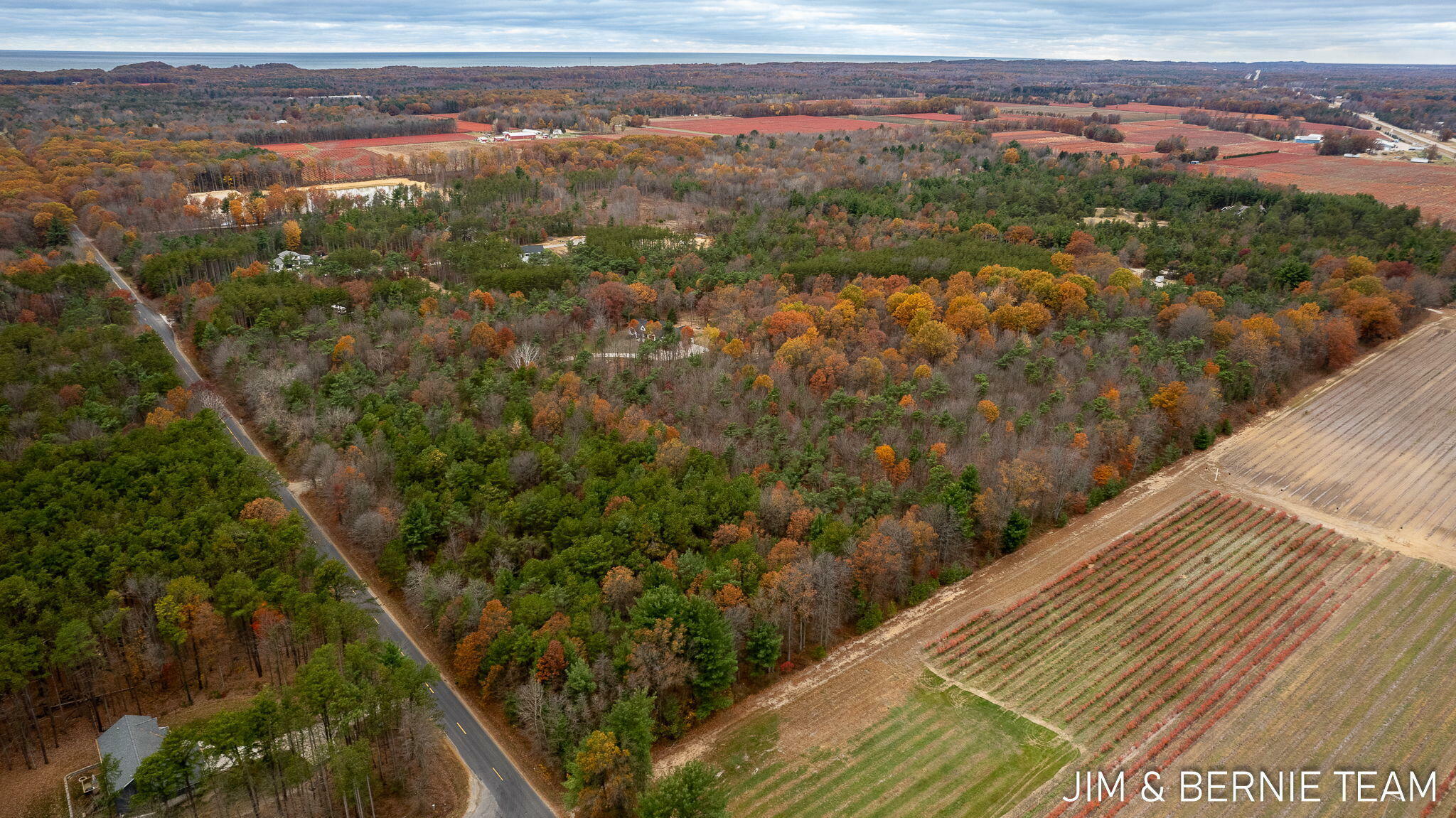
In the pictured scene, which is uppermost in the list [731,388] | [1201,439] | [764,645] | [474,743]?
[731,388]

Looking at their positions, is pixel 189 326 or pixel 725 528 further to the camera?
pixel 189 326

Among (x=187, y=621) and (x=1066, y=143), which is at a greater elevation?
(x=1066, y=143)

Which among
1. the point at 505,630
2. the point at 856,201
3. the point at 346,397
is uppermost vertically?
the point at 856,201

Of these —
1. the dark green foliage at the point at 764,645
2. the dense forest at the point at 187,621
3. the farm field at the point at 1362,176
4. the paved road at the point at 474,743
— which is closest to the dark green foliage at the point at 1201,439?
the dark green foliage at the point at 764,645

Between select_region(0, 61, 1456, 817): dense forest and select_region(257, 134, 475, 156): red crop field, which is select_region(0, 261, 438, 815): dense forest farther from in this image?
select_region(257, 134, 475, 156): red crop field

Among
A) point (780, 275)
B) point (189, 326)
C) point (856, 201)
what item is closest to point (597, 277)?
point (780, 275)

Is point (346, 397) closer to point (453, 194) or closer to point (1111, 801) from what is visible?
point (1111, 801)

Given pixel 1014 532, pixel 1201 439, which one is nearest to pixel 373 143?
pixel 1014 532

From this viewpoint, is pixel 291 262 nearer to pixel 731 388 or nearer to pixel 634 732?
pixel 731 388
